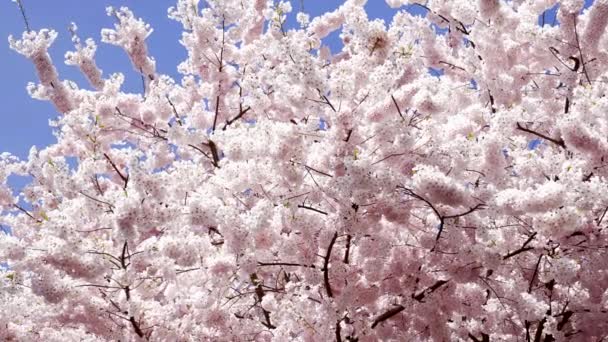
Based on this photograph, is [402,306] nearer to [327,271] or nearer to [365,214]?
[327,271]

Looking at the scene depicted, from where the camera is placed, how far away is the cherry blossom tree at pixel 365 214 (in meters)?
4.75

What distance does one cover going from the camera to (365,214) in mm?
4945

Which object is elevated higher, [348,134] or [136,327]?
[348,134]

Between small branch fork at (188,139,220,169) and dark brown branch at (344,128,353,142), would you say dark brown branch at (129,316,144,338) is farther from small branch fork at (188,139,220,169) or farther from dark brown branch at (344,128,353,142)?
dark brown branch at (344,128,353,142)

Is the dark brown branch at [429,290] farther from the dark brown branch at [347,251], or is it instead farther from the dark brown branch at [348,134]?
the dark brown branch at [348,134]

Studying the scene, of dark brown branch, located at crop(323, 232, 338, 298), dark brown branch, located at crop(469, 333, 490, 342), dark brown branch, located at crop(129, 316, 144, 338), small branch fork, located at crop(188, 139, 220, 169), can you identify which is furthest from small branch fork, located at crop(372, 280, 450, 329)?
small branch fork, located at crop(188, 139, 220, 169)

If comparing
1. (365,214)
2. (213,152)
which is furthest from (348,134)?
(213,152)

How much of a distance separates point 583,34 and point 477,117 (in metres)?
1.40

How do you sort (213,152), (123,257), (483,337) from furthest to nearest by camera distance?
(213,152)
(483,337)
(123,257)

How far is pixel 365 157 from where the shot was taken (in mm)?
4594

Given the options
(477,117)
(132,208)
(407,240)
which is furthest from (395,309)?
(132,208)

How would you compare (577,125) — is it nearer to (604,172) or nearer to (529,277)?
(604,172)

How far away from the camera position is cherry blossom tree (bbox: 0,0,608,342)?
475 cm

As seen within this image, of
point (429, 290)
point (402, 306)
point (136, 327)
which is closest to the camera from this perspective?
point (136, 327)
